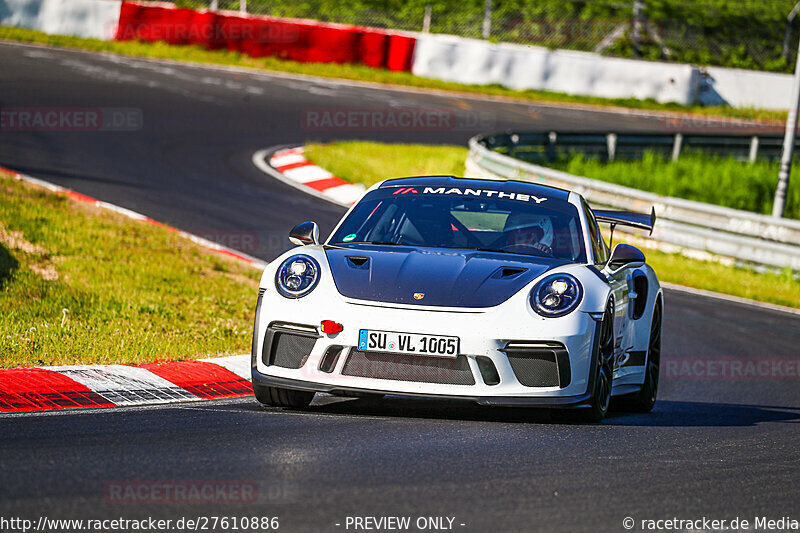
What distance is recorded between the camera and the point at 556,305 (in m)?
6.06

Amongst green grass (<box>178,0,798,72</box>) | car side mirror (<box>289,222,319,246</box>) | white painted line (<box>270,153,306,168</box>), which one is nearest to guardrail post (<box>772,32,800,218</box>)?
white painted line (<box>270,153,306,168</box>)

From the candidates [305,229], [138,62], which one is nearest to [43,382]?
[305,229]

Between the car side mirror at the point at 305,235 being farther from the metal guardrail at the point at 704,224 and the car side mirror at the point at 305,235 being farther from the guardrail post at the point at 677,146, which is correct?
the guardrail post at the point at 677,146

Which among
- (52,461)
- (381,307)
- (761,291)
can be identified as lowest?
(761,291)

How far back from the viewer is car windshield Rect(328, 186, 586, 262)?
7.02 m

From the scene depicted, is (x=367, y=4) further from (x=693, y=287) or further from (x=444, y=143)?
(x=693, y=287)

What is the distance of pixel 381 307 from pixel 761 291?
10.5m

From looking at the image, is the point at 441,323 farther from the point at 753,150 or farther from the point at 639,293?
the point at 753,150

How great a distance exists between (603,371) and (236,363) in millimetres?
2658

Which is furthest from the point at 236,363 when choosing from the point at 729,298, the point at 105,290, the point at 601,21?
the point at 601,21

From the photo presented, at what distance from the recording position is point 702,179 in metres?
22.4

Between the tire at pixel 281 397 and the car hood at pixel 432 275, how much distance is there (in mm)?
699

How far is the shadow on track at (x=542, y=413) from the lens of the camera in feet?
21.1

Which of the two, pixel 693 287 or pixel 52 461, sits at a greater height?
pixel 52 461
